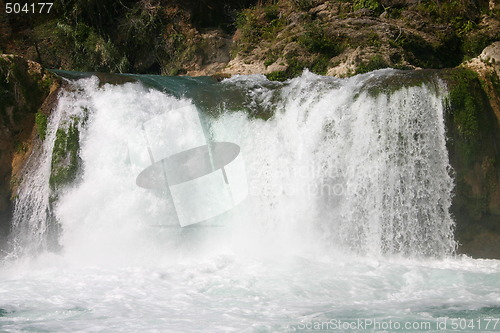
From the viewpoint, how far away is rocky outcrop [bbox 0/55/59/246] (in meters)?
7.16

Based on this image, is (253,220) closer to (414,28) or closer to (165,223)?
(165,223)

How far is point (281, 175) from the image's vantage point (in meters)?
7.13

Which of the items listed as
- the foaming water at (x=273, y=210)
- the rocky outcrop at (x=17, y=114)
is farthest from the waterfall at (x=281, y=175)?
the rocky outcrop at (x=17, y=114)

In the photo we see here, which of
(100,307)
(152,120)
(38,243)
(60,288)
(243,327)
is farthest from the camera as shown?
(152,120)

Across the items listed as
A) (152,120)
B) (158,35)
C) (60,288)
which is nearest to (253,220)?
(152,120)

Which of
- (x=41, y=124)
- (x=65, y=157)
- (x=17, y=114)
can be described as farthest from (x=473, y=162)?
(x=17, y=114)

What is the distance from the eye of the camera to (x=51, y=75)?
751cm

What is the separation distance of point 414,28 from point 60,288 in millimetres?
8182

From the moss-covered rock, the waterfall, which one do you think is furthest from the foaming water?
the moss-covered rock

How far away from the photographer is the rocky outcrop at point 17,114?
23.5ft

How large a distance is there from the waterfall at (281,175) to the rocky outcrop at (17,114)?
164 mm

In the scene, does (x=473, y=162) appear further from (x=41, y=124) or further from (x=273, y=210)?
(x=41, y=124)

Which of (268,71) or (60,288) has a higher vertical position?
(268,71)

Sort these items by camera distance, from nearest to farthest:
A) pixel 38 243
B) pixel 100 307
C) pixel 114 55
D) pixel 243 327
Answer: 1. pixel 243 327
2. pixel 100 307
3. pixel 38 243
4. pixel 114 55
